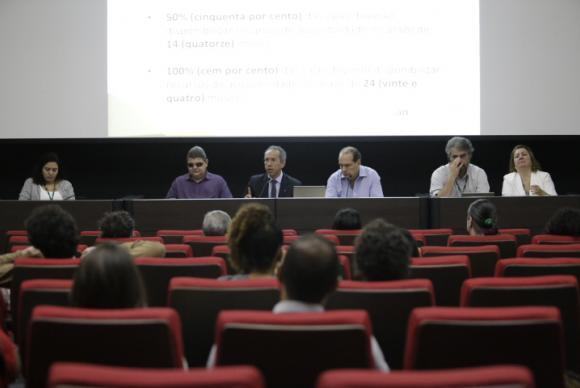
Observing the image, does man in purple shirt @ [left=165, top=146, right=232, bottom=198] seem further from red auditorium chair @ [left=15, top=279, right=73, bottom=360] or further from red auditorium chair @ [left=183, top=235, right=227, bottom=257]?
red auditorium chair @ [left=15, top=279, right=73, bottom=360]

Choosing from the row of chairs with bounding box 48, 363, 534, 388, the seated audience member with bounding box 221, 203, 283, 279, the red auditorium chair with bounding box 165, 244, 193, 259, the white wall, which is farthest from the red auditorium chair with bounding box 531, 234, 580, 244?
the white wall

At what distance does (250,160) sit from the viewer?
827 centimetres

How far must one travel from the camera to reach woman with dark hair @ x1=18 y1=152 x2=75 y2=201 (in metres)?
6.31

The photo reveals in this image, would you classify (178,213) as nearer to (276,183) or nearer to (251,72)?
(276,183)

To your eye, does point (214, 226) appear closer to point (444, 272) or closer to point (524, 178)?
point (444, 272)

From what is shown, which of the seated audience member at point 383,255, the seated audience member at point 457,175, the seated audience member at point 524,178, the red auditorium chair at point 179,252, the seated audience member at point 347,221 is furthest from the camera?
the seated audience member at point 524,178

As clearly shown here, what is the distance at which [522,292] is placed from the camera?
1.91 metres

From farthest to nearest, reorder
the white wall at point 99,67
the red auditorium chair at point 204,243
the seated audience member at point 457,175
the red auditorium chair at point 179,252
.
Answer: the white wall at point 99,67, the seated audience member at point 457,175, the red auditorium chair at point 204,243, the red auditorium chair at point 179,252

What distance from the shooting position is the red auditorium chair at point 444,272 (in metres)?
2.45

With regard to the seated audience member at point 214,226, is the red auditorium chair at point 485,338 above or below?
below

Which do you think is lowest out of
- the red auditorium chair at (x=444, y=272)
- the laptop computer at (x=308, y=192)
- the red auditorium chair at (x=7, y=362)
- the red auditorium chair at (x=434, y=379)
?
the red auditorium chair at (x=7, y=362)

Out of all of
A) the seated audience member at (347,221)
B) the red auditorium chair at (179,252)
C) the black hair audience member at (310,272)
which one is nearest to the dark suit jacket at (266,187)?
the seated audience member at (347,221)

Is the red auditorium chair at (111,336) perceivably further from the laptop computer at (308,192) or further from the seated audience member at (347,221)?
the laptop computer at (308,192)

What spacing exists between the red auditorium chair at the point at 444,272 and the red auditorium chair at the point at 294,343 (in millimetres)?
1149
